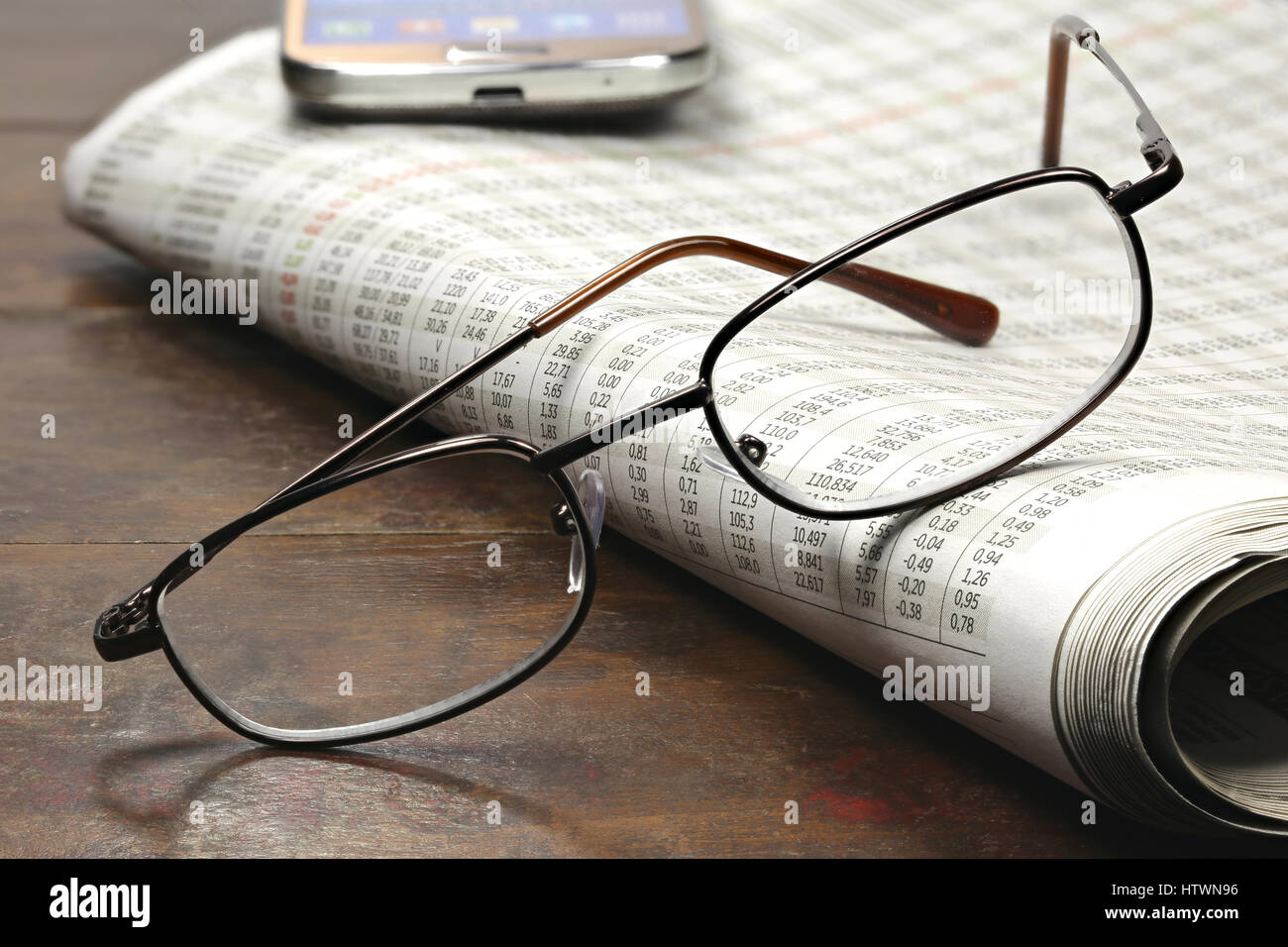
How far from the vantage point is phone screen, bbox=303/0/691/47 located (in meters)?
0.63

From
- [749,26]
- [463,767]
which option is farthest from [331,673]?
[749,26]

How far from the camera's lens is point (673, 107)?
69 centimetres

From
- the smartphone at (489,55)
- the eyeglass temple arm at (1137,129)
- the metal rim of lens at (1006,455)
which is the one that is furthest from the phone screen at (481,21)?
the metal rim of lens at (1006,455)

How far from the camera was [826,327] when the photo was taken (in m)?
0.47

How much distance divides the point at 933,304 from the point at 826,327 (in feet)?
0.13

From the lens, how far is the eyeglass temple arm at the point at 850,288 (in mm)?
396

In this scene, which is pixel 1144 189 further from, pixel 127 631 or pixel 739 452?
pixel 127 631

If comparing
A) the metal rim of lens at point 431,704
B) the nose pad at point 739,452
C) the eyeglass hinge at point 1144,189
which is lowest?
the metal rim of lens at point 431,704

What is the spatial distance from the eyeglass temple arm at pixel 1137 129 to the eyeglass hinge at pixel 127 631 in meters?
0.29

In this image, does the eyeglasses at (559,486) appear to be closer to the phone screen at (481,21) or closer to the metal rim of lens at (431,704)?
the metal rim of lens at (431,704)

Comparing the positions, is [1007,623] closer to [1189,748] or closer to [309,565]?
[1189,748]

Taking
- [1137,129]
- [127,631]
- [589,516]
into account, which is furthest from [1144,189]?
[127,631]
